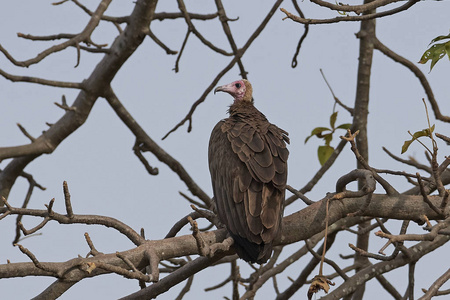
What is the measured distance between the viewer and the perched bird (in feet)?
14.2

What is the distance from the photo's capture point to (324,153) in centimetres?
643

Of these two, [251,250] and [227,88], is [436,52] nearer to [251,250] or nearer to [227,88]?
[251,250]

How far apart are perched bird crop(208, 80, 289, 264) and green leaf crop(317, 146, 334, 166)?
111cm

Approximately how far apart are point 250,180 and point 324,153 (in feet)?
6.30

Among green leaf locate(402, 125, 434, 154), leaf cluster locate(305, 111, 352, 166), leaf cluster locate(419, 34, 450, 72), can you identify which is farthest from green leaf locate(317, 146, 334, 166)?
leaf cluster locate(419, 34, 450, 72)

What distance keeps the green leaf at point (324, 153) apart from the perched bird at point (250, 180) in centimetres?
111

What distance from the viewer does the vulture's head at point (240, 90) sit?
6469mm

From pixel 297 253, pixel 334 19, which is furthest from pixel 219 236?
pixel 297 253

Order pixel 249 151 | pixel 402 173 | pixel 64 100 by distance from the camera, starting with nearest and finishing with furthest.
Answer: pixel 402 173, pixel 249 151, pixel 64 100

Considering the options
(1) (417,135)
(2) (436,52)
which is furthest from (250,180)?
(2) (436,52)

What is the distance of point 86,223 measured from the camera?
3906 millimetres

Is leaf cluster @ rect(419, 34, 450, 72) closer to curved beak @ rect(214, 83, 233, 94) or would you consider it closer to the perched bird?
the perched bird

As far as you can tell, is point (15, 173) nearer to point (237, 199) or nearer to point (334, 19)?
point (237, 199)

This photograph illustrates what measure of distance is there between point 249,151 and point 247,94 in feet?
5.56
